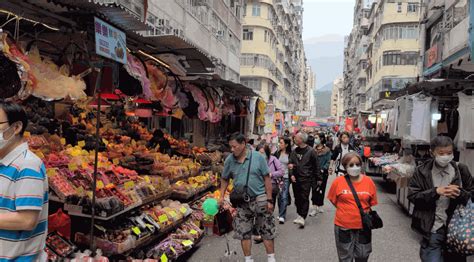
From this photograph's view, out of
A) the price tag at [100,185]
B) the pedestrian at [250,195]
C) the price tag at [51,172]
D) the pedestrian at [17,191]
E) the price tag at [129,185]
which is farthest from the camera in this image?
the price tag at [129,185]

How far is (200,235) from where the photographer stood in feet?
24.8

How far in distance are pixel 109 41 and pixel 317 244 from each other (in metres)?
5.11

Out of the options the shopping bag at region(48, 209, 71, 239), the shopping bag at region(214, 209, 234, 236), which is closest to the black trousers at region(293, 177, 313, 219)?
the shopping bag at region(214, 209, 234, 236)

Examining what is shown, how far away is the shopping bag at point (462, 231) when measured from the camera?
13.4 ft

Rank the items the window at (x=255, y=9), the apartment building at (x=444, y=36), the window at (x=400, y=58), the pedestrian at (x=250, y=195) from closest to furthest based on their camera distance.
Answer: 1. the pedestrian at (x=250, y=195)
2. the apartment building at (x=444, y=36)
3. the window at (x=400, y=58)
4. the window at (x=255, y=9)

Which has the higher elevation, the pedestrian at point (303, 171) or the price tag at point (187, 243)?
the pedestrian at point (303, 171)

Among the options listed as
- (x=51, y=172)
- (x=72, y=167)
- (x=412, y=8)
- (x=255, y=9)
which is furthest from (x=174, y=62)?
(x=412, y=8)

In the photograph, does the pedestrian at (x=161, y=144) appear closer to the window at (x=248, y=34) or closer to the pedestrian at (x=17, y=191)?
the pedestrian at (x=17, y=191)

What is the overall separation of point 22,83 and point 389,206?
10198 millimetres

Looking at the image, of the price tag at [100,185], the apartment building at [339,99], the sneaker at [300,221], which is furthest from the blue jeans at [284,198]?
the apartment building at [339,99]

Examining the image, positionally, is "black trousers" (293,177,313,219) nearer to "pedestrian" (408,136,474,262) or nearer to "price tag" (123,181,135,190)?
"price tag" (123,181,135,190)

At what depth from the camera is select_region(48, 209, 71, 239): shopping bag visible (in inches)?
200

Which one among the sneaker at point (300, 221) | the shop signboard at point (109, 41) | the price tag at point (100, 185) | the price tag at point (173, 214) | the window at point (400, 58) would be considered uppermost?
the window at point (400, 58)

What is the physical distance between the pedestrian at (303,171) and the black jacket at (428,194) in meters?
4.09
